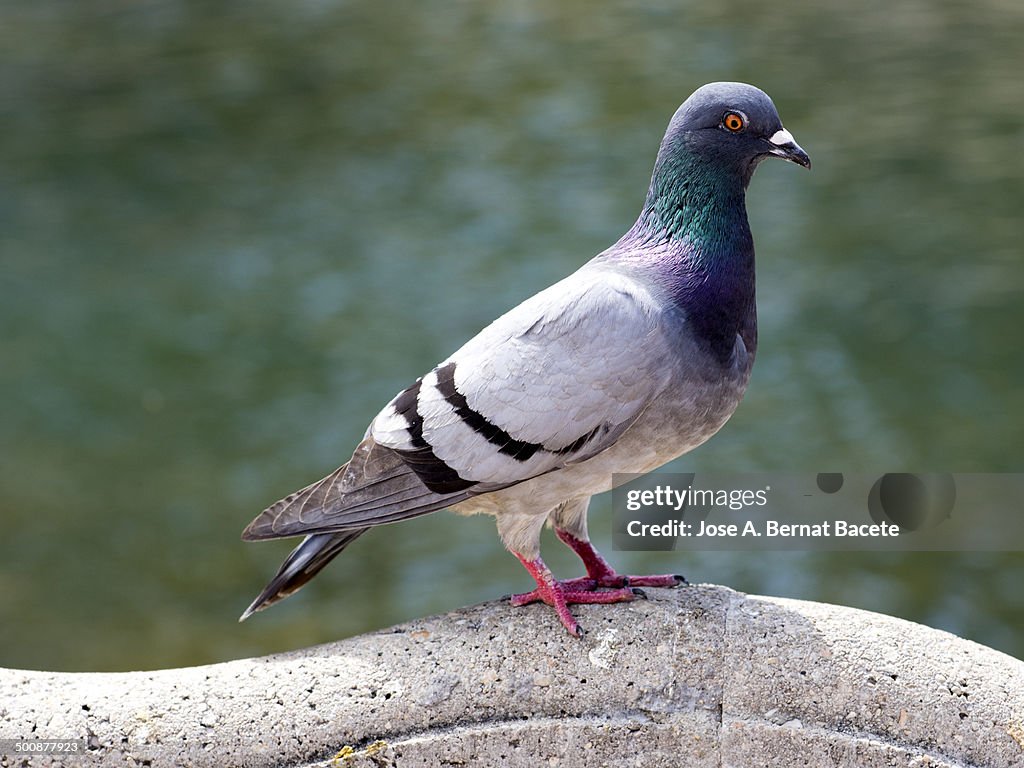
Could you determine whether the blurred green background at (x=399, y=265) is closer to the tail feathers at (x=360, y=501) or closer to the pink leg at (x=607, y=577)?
the pink leg at (x=607, y=577)

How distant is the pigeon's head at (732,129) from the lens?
342cm

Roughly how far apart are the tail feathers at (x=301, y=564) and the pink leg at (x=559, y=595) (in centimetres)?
48

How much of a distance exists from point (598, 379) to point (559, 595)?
0.63 meters

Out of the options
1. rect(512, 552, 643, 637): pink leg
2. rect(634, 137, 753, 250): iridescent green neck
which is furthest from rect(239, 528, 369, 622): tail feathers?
rect(634, 137, 753, 250): iridescent green neck

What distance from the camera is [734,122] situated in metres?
3.43

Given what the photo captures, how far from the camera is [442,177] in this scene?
11656 millimetres

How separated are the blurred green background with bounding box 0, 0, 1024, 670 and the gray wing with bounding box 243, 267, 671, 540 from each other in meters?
3.80

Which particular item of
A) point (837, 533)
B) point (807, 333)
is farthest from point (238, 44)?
point (837, 533)

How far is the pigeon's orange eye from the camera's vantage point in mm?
A: 3422

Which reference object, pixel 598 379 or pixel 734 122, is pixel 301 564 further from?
pixel 734 122

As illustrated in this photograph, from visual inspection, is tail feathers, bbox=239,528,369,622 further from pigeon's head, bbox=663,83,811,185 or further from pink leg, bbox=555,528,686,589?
pigeon's head, bbox=663,83,811,185

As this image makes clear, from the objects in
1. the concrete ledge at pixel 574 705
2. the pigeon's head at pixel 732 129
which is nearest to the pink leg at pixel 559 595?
the concrete ledge at pixel 574 705

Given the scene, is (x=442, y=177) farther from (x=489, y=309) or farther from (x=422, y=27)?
(x=422, y=27)

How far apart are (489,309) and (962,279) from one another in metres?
3.57
